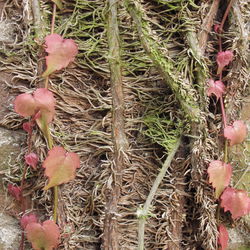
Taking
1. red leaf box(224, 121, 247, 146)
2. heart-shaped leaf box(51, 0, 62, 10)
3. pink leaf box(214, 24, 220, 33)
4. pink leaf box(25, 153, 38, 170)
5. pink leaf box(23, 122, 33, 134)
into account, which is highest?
heart-shaped leaf box(51, 0, 62, 10)

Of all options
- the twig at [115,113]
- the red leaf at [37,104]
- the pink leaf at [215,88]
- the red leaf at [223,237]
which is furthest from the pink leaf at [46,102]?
the red leaf at [223,237]

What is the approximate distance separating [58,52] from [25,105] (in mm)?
165

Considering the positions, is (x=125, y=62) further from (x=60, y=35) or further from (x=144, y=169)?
(x=144, y=169)

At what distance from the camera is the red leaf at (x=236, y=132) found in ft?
3.92

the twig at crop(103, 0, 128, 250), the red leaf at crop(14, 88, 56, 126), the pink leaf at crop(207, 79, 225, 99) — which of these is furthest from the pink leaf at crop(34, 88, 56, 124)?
the pink leaf at crop(207, 79, 225, 99)

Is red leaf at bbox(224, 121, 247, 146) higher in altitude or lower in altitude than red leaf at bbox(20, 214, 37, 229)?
higher

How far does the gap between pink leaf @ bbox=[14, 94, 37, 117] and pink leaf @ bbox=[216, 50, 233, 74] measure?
1.75 feet

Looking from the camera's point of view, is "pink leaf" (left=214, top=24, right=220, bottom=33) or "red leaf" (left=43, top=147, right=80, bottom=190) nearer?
"red leaf" (left=43, top=147, right=80, bottom=190)

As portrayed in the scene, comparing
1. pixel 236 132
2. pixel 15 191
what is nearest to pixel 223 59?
pixel 236 132

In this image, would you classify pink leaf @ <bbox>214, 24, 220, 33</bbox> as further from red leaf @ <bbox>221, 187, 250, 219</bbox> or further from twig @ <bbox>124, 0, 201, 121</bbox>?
red leaf @ <bbox>221, 187, 250, 219</bbox>

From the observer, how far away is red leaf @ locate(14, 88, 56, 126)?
3.49ft

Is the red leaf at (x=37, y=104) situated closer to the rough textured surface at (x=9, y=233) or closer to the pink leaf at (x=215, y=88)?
the rough textured surface at (x=9, y=233)

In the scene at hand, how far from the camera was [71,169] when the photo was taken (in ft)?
3.58

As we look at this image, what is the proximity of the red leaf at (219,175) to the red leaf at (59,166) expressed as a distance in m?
0.37
